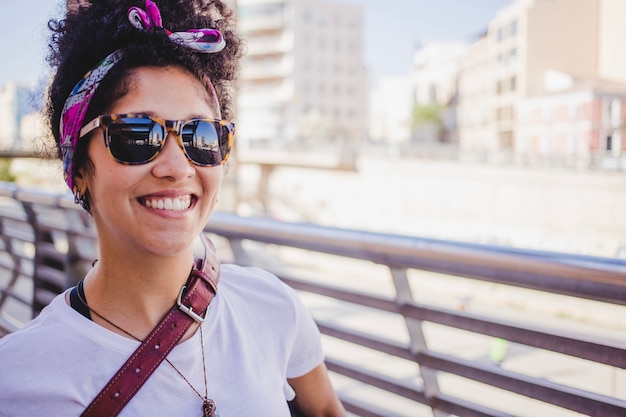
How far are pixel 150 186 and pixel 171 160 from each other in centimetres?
7

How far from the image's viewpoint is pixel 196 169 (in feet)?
3.94

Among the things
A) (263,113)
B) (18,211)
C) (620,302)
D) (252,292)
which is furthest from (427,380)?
(263,113)

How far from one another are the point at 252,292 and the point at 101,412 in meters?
0.45

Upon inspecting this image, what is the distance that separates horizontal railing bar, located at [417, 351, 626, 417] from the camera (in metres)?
1.50

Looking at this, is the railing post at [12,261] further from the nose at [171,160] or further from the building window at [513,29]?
the building window at [513,29]

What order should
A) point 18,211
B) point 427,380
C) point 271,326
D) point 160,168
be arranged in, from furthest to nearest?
point 18,211 → point 427,380 → point 271,326 → point 160,168

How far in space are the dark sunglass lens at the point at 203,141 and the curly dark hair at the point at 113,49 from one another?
11 cm

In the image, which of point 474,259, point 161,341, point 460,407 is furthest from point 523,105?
point 161,341

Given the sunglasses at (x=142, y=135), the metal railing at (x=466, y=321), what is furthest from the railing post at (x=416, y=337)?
the sunglasses at (x=142, y=135)

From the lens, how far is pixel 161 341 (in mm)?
1116

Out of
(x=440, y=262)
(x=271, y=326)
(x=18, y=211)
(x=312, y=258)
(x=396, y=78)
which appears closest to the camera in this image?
(x=271, y=326)

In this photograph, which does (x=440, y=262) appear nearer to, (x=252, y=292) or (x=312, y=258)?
(x=252, y=292)

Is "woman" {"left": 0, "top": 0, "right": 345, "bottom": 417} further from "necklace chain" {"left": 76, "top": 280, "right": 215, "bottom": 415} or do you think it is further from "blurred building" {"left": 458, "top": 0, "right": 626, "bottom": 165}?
"blurred building" {"left": 458, "top": 0, "right": 626, "bottom": 165}

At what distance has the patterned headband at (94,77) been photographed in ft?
3.70
